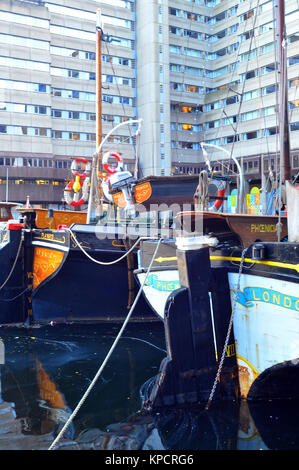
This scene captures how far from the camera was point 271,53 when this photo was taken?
1797 inches

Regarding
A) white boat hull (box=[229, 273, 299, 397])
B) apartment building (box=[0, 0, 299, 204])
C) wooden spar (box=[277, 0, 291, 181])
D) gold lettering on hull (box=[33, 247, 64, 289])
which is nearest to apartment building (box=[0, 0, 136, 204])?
apartment building (box=[0, 0, 299, 204])

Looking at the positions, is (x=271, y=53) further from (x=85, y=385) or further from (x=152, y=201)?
(x=85, y=385)

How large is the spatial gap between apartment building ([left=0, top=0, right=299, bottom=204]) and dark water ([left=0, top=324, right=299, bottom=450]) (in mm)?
33652

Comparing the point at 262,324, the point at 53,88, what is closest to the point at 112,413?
the point at 262,324

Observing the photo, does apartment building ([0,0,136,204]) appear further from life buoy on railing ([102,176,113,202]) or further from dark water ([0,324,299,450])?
dark water ([0,324,299,450])

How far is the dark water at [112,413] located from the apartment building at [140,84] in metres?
33.7

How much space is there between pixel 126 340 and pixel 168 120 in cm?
4304

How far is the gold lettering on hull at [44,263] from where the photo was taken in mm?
13531

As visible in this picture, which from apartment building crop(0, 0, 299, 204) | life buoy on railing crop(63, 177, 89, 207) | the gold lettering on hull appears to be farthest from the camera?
apartment building crop(0, 0, 299, 204)

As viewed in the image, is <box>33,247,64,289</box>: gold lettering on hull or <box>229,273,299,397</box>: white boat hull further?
<box>33,247,64,289</box>: gold lettering on hull

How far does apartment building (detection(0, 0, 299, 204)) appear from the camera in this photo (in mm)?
44781

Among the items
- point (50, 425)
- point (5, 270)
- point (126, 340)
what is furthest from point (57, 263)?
point (50, 425)

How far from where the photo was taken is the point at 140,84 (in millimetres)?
51875

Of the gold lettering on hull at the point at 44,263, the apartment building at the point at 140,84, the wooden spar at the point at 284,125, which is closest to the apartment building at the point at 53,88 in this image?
the apartment building at the point at 140,84
